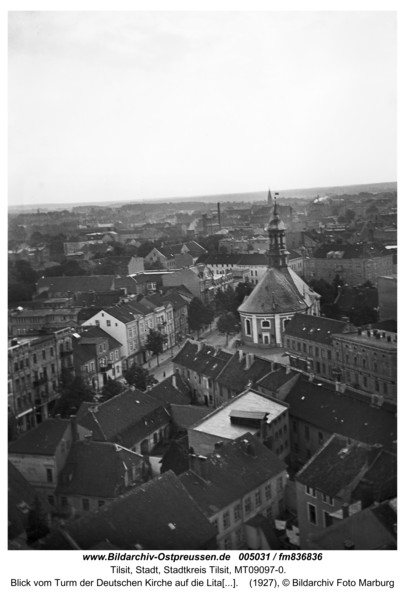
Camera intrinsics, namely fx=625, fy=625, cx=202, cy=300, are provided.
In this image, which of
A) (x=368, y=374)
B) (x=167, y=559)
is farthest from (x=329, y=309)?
(x=167, y=559)

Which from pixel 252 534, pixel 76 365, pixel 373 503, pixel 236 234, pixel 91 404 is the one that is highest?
pixel 236 234

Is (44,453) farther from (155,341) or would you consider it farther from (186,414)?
(155,341)

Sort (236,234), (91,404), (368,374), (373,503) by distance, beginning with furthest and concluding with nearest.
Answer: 1. (236,234)
2. (91,404)
3. (368,374)
4. (373,503)

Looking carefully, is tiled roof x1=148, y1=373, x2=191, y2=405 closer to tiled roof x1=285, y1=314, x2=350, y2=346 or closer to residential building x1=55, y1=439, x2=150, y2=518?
residential building x1=55, y1=439, x2=150, y2=518

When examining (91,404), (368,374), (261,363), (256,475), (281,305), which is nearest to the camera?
(256,475)

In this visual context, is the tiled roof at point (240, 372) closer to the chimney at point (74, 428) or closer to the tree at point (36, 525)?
the chimney at point (74, 428)
